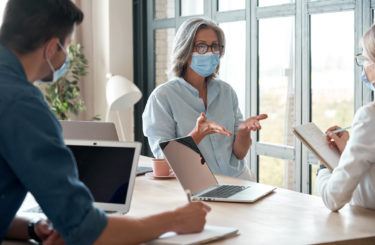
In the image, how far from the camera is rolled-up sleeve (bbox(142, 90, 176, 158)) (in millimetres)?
2807

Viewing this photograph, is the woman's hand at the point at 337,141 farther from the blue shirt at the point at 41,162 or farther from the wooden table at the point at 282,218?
the blue shirt at the point at 41,162

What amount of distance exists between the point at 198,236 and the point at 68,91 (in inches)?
152

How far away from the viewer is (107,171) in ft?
6.12

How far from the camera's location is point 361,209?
1941 millimetres

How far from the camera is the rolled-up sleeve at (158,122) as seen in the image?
9.21 ft

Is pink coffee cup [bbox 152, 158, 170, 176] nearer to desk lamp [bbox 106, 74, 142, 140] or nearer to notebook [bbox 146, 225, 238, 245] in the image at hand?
notebook [bbox 146, 225, 238, 245]

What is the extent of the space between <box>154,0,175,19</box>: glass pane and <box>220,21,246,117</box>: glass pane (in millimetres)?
824

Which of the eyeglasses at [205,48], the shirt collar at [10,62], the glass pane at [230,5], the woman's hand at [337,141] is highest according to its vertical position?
the glass pane at [230,5]

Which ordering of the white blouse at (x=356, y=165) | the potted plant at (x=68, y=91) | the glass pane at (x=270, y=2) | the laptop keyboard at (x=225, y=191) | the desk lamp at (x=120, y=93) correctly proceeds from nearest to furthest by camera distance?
the white blouse at (x=356, y=165) < the laptop keyboard at (x=225, y=191) < the glass pane at (x=270, y=2) < the desk lamp at (x=120, y=93) < the potted plant at (x=68, y=91)

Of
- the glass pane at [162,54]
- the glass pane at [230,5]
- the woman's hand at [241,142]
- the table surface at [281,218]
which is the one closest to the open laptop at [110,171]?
the table surface at [281,218]

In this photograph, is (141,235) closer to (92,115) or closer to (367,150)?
(367,150)

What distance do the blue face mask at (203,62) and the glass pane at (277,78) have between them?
3.92 feet

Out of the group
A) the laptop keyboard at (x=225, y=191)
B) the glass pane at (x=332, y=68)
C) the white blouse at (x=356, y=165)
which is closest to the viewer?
the white blouse at (x=356, y=165)

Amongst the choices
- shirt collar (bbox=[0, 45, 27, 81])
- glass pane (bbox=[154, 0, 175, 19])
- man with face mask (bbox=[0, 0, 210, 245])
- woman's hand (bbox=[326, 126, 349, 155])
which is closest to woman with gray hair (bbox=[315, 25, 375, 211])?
woman's hand (bbox=[326, 126, 349, 155])
